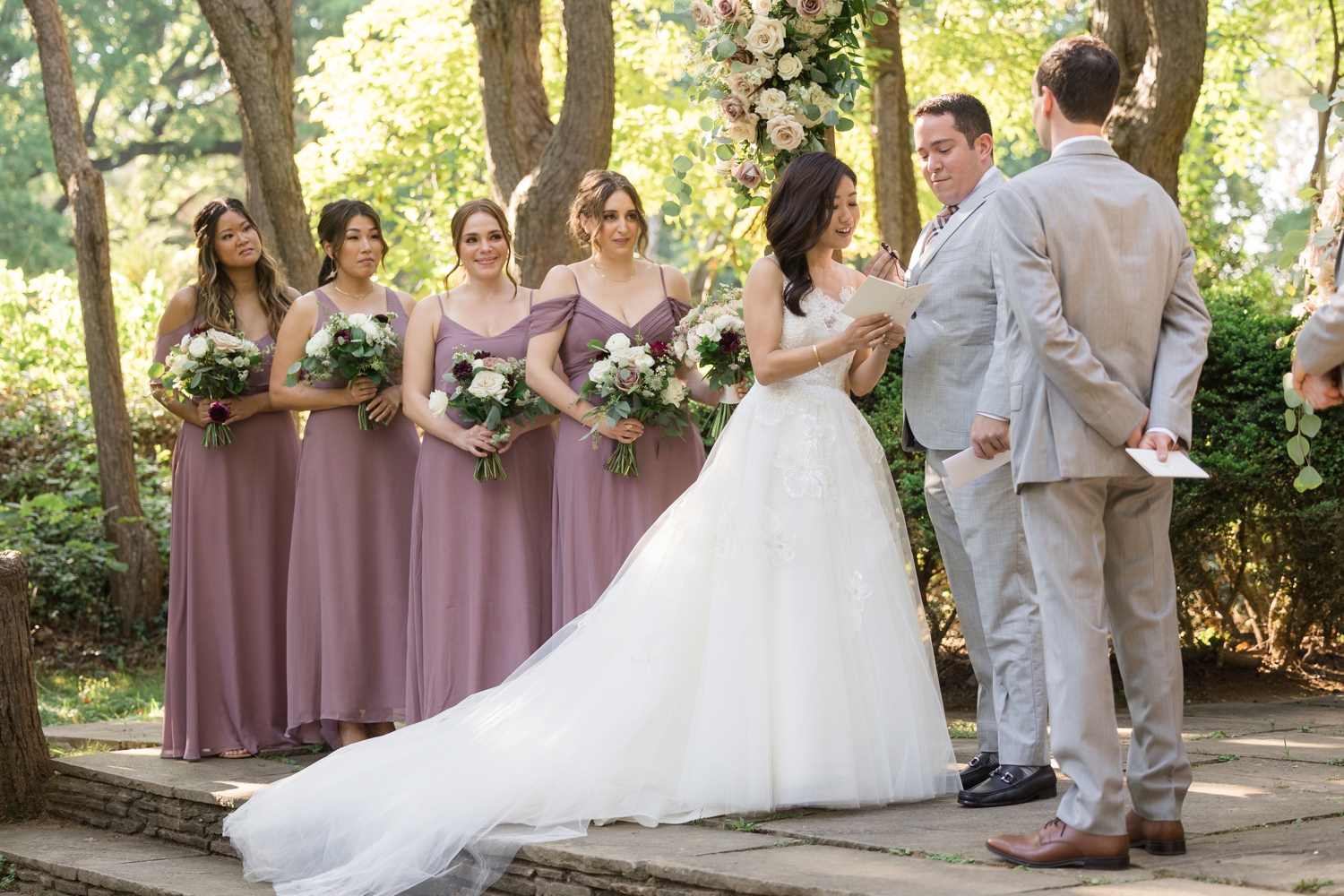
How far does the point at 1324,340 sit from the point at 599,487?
10.5 ft

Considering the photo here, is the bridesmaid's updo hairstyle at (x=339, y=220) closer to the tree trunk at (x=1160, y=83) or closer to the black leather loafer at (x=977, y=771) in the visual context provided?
the black leather loafer at (x=977, y=771)

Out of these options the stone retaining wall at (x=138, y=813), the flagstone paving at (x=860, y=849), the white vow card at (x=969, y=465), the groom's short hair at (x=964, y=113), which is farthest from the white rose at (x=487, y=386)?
the white vow card at (x=969, y=465)

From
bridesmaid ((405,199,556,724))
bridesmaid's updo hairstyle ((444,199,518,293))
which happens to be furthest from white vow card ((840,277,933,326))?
bridesmaid's updo hairstyle ((444,199,518,293))

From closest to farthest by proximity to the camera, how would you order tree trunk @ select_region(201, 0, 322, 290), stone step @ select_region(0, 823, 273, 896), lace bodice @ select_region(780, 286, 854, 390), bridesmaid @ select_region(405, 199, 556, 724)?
lace bodice @ select_region(780, 286, 854, 390) < stone step @ select_region(0, 823, 273, 896) < bridesmaid @ select_region(405, 199, 556, 724) < tree trunk @ select_region(201, 0, 322, 290)

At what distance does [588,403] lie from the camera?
5.48 metres

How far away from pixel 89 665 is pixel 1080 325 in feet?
30.7

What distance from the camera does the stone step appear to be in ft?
15.8

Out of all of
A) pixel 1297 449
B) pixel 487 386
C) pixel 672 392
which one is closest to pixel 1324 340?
pixel 1297 449

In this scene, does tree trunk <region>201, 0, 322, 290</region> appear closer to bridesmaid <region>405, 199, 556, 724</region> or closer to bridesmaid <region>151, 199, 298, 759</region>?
bridesmaid <region>151, 199, 298, 759</region>

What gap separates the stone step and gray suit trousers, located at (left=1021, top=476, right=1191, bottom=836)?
9.62 feet

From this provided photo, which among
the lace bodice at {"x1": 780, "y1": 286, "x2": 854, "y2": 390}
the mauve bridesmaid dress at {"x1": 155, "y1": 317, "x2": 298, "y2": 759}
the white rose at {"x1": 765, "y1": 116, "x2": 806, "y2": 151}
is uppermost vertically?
the white rose at {"x1": 765, "y1": 116, "x2": 806, "y2": 151}

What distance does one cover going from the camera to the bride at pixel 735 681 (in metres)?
4.13

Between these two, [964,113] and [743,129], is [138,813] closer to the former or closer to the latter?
[743,129]

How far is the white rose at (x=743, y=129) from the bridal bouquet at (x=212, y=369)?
2.53 m
